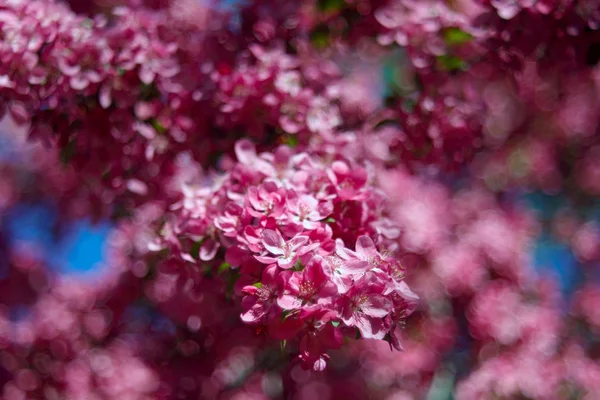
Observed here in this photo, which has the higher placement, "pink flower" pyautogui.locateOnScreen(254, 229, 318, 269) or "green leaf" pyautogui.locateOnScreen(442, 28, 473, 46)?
"green leaf" pyautogui.locateOnScreen(442, 28, 473, 46)

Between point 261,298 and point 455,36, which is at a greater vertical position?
point 455,36

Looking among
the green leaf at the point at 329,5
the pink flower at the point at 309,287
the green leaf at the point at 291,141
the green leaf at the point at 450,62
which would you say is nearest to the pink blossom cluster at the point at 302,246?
the pink flower at the point at 309,287

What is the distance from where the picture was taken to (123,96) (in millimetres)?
1736

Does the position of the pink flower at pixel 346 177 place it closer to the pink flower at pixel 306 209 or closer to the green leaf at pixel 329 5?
the pink flower at pixel 306 209

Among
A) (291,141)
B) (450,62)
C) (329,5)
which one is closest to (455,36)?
(450,62)

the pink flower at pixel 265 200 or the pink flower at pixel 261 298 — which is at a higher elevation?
the pink flower at pixel 265 200

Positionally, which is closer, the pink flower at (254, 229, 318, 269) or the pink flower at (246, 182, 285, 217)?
the pink flower at (254, 229, 318, 269)

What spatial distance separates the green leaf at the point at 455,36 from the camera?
6.20 ft

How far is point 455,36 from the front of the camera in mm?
1901

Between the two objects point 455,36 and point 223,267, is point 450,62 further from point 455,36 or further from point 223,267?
point 223,267

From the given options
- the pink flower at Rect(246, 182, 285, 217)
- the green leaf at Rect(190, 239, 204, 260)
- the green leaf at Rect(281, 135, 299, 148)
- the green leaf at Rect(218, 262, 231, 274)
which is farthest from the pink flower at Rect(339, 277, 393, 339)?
the green leaf at Rect(281, 135, 299, 148)

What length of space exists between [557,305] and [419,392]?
95 cm

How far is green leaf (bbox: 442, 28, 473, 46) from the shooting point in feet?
6.20

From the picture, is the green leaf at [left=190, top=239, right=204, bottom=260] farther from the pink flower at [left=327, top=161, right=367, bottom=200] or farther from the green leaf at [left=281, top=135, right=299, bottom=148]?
the green leaf at [left=281, top=135, right=299, bottom=148]
